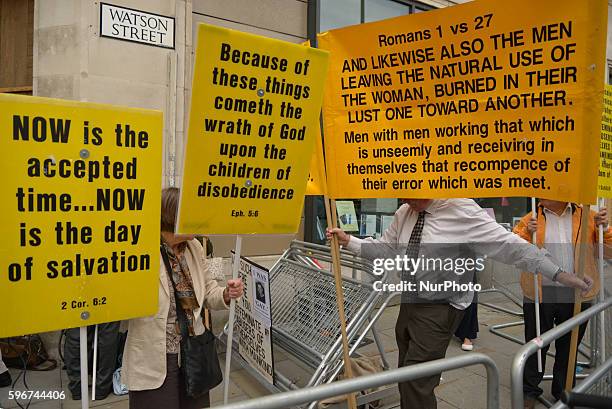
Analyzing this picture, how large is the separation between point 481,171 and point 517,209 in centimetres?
761

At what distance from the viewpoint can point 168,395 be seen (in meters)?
2.35

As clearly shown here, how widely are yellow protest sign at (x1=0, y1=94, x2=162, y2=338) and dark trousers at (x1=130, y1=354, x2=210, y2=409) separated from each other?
0.42m

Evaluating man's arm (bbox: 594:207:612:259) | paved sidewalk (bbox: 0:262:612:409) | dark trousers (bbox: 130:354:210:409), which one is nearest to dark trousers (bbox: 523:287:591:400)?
paved sidewalk (bbox: 0:262:612:409)

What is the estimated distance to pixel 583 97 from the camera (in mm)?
2166

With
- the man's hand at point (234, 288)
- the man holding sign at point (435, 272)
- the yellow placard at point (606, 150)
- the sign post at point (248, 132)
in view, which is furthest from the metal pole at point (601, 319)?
the man's hand at point (234, 288)

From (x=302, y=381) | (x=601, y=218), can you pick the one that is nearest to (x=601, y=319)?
(x=601, y=218)

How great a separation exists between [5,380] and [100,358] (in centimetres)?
88

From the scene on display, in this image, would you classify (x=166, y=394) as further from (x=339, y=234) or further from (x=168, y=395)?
(x=339, y=234)

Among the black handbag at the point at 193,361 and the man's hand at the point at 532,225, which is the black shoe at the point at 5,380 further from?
the man's hand at the point at 532,225

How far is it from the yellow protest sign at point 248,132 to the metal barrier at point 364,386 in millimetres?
1007

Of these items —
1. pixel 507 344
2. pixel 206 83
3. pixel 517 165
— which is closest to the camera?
pixel 206 83

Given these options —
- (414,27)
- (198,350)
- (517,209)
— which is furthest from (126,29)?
(517,209)

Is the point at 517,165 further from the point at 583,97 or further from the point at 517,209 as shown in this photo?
the point at 517,209

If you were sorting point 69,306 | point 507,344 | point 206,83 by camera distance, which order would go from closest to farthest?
1. point 69,306
2. point 206,83
3. point 507,344
